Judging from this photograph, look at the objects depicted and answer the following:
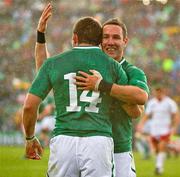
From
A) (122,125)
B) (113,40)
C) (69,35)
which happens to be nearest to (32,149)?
(122,125)

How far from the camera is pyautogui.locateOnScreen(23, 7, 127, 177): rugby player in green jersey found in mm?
4988

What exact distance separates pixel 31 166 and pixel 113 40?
9.92 meters

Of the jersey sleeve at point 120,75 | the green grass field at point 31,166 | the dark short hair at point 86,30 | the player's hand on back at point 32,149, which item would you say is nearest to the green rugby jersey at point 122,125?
the jersey sleeve at point 120,75

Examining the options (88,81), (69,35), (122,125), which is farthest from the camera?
(69,35)

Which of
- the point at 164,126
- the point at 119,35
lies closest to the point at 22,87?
the point at 164,126

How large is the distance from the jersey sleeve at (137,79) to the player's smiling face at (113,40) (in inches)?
12.8

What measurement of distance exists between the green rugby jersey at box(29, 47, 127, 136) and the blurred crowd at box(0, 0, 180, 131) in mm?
16318

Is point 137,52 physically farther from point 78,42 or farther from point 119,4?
point 78,42

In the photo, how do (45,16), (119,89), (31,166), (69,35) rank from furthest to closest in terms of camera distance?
(69,35) < (31,166) < (45,16) < (119,89)

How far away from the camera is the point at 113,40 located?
581cm

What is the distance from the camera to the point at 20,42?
23.2m

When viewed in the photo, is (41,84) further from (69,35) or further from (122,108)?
(69,35)

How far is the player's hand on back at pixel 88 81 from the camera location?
5.00 meters

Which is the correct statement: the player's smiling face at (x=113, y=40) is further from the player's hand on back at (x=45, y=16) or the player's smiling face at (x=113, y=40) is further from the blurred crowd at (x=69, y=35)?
the blurred crowd at (x=69, y=35)
